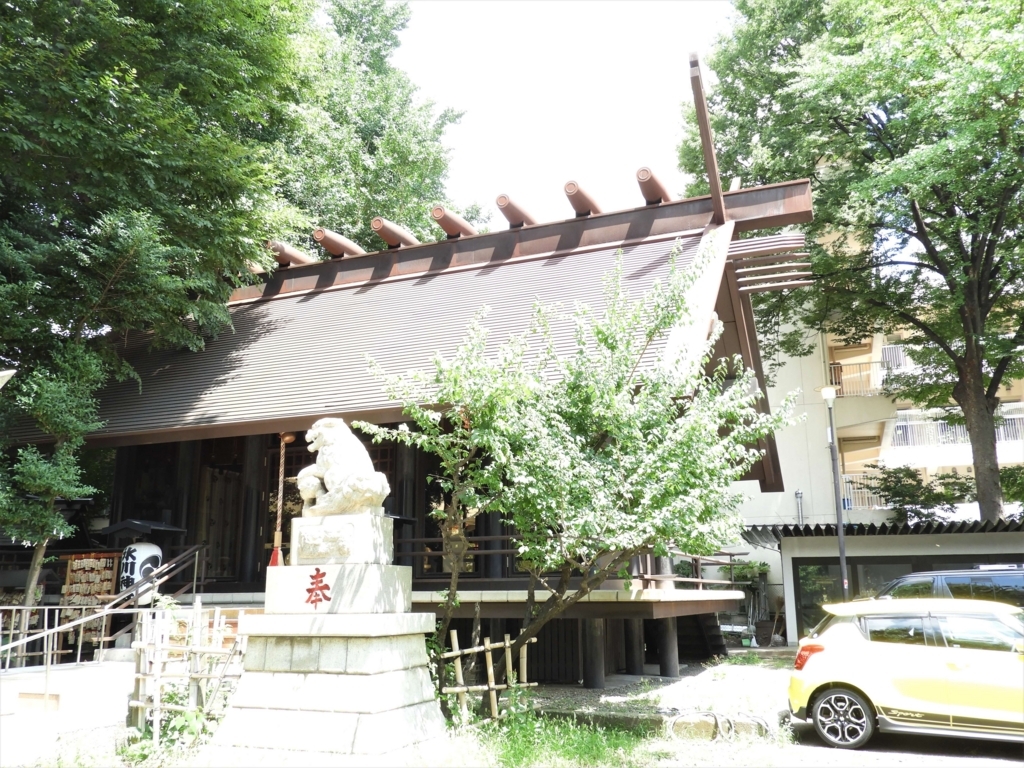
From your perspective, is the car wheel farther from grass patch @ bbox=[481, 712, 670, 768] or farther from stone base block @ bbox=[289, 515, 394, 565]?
stone base block @ bbox=[289, 515, 394, 565]

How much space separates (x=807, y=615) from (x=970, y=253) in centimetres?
1061

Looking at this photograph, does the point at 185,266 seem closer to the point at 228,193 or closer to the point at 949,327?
the point at 228,193

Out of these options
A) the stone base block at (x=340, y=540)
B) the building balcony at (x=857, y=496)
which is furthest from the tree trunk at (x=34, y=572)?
the building balcony at (x=857, y=496)

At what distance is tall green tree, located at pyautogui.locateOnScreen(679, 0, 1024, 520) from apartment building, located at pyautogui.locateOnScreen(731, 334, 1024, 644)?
5.48ft

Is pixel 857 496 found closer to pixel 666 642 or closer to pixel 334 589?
pixel 666 642

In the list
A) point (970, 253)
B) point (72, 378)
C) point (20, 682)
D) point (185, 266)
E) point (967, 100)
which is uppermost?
point (967, 100)

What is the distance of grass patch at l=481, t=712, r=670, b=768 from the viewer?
712 cm

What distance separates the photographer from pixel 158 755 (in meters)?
7.73

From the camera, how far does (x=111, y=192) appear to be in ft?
41.0

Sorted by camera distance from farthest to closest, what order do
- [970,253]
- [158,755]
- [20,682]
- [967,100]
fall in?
1. [970,253]
2. [967,100]
3. [20,682]
4. [158,755]

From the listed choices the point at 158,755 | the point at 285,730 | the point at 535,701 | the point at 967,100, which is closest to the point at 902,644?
the point at 535,701

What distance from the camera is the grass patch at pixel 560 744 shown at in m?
7.12

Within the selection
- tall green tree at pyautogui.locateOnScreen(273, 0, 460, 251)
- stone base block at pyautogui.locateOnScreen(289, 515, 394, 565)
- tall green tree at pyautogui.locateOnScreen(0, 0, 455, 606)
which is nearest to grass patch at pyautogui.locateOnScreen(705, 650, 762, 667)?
stone base block at pyautogui.locateOnScreen(289, 515, 394, 565)

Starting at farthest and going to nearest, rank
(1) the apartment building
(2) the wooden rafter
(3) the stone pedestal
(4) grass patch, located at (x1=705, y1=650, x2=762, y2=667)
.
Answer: (1) the apartment building → (4) grass patch, located at (x1=705, y1=650, x2=762, y2=667) → (2) the wooden rafter → (3) the stone pedestal
